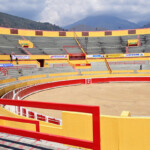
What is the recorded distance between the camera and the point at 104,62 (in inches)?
1517

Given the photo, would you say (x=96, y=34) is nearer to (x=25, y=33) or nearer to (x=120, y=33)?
(x=120, y=33)

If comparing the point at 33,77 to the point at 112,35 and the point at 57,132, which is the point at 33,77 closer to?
the point at 57,132

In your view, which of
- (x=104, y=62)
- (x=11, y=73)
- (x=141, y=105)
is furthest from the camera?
(x=104, y=62)

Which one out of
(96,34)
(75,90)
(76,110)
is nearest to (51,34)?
(96,34)

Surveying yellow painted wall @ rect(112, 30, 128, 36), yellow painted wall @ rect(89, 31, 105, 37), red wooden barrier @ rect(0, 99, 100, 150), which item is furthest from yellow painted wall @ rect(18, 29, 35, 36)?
red wooden barrier @ rect(0, 99, 100, 150)

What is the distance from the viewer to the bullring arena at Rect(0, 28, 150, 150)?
3.15 meters

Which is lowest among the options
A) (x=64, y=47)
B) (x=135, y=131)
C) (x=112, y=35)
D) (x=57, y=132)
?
(x=57, y=132)

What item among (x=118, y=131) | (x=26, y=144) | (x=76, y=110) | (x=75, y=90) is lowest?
(x=75, y=90)

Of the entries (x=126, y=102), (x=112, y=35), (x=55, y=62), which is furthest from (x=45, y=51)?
(x=126, y=102)

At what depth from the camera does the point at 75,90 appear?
22922 mm

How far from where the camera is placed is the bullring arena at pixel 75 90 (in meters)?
3.15

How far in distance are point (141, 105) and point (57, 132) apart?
1101 cm

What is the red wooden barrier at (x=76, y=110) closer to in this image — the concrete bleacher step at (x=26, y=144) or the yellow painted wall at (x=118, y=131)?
the concrete bleacher step at (x=26, y=144)

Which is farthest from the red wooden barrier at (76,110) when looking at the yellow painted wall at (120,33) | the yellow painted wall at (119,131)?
the yellow painted wall at (120,33)
